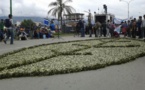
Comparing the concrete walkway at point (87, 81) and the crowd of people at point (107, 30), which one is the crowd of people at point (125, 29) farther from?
the concrete walkway at point (87, 81)

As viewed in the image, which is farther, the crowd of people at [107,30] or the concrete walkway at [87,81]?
the crowd of people at [107,30]

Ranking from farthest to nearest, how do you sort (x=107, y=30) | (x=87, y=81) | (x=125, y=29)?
1. (x=107, y=30)
2. (x=125, y=29)
3. (x=87, y=81)

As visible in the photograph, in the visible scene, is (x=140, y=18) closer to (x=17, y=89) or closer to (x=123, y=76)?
(x=123, y=76)

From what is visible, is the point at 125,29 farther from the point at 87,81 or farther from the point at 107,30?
the point at 87,81

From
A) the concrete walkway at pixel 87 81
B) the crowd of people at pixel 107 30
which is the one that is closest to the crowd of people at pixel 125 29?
the crowd of people at pixel 107 30

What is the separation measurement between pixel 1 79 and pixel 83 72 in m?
1.93

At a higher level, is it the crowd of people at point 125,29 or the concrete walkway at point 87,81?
the crowd of people at point 125,29

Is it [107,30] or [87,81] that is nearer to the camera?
[87,81]

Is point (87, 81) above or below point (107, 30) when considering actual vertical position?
below

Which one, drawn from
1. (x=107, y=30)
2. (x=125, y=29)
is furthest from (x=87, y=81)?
(x=107, y=30)

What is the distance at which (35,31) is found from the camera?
28156 mm

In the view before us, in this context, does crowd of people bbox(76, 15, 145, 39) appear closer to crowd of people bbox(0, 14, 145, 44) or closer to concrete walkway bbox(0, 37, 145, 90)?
crowd of people bbox(0, 14, 145, 44)

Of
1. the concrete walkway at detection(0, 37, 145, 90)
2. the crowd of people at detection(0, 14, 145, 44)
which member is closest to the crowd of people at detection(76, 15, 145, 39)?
the crowd of people at detection(0, 14, 145, 44)

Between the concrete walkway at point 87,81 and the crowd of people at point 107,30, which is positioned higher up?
the crowd of people at point 107,30
